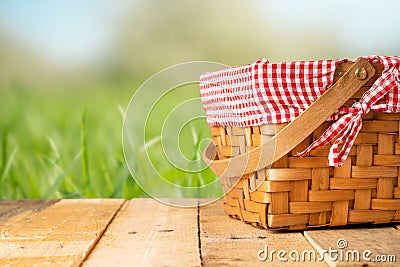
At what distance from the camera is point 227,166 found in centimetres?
101

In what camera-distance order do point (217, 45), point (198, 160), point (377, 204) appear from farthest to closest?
point (217, 45) → point (198, 160) → point (377, 204)

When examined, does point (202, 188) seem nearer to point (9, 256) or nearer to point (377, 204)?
point (377, 204)

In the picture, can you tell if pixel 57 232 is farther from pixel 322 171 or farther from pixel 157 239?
pixel 322 171

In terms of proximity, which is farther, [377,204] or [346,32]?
[346,32]

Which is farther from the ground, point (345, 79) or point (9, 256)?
point (345, 79)

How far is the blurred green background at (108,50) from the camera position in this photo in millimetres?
1549

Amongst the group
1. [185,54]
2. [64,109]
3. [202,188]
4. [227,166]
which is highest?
[185,54]

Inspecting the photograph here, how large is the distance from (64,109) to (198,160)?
1.38 feet

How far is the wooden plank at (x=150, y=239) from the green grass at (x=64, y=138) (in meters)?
0.33

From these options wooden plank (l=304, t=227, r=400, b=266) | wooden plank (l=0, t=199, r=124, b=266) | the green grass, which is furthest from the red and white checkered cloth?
the green grass

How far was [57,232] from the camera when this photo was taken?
39.2 inches

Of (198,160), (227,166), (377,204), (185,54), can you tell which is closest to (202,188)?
(198,160)

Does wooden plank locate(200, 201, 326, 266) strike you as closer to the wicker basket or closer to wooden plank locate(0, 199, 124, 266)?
the wicker basket

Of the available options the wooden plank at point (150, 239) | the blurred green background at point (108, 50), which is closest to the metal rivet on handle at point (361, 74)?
the wooden plank at point (150, 239)
